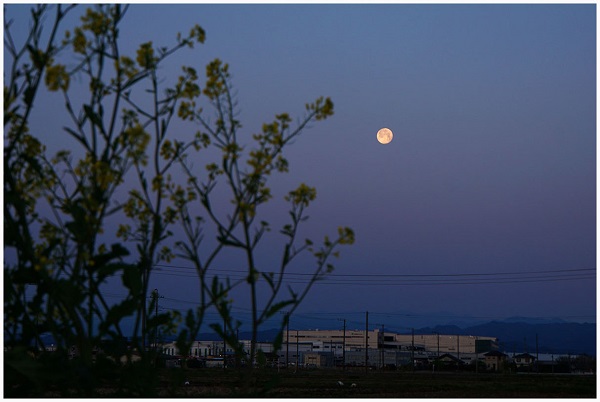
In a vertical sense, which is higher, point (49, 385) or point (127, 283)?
point (127, 283)

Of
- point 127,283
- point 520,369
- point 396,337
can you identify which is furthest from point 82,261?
point 396,337

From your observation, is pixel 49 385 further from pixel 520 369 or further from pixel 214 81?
pixel 520 369

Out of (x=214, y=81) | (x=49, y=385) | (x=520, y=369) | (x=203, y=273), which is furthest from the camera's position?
(x=520, y=369)

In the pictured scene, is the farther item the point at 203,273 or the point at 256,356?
the point at 256,356

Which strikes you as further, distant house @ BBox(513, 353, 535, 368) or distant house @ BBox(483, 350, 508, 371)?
distant house @ BBox(513, 353, 535, 368)

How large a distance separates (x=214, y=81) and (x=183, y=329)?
4.13 ft

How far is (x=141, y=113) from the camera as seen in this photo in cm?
362

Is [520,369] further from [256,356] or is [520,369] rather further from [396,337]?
[256,356]

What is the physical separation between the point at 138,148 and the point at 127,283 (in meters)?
0.71

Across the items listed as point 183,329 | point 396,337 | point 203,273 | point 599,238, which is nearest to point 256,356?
point 183,329

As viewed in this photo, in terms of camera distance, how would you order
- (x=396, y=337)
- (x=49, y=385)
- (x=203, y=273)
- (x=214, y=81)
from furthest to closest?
(x=396, y=337) < (x=49, y=385) < (x=214, y=81) < (x=203, y=273)

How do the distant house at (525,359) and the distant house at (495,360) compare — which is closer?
the distant house at (495,360)

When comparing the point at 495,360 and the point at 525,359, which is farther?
the point at 525,359

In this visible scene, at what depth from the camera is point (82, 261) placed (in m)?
A: 3.61
